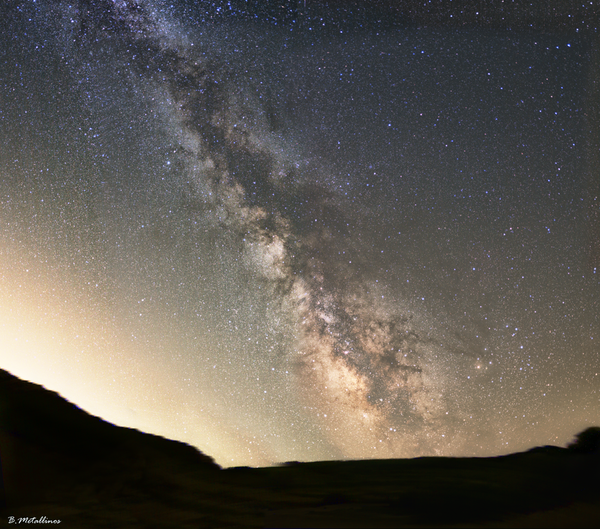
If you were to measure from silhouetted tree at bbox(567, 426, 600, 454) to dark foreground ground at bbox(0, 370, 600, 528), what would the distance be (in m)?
0.05

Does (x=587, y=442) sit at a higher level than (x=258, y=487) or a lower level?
higher

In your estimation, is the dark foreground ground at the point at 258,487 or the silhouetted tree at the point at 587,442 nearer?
the dark foreground ground at the point at 258,487

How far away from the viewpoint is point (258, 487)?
111 inches

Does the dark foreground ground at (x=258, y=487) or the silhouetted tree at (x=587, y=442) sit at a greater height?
the silhouetted tree at (x=587, y=442)

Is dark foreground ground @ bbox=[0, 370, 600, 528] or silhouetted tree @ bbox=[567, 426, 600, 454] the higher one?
silhouetted tree @ bbox=[567, 426, 600, 454]

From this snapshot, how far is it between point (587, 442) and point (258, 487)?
2.71 meters

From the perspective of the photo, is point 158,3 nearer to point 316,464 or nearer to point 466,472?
point 316,464

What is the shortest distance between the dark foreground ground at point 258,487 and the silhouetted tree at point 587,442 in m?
0.05

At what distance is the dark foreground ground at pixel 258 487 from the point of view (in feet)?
7.89

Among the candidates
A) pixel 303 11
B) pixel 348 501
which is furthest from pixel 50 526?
pixel 303 11

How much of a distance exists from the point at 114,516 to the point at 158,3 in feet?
13.7

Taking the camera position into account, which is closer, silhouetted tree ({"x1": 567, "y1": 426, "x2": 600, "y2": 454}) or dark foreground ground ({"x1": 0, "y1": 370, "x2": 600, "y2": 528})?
dark foreground ground ({"x1": 0, "y1": 370, "x2": 600, "y2": 528})

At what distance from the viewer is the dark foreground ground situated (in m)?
2.40

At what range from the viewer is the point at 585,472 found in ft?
9.12
